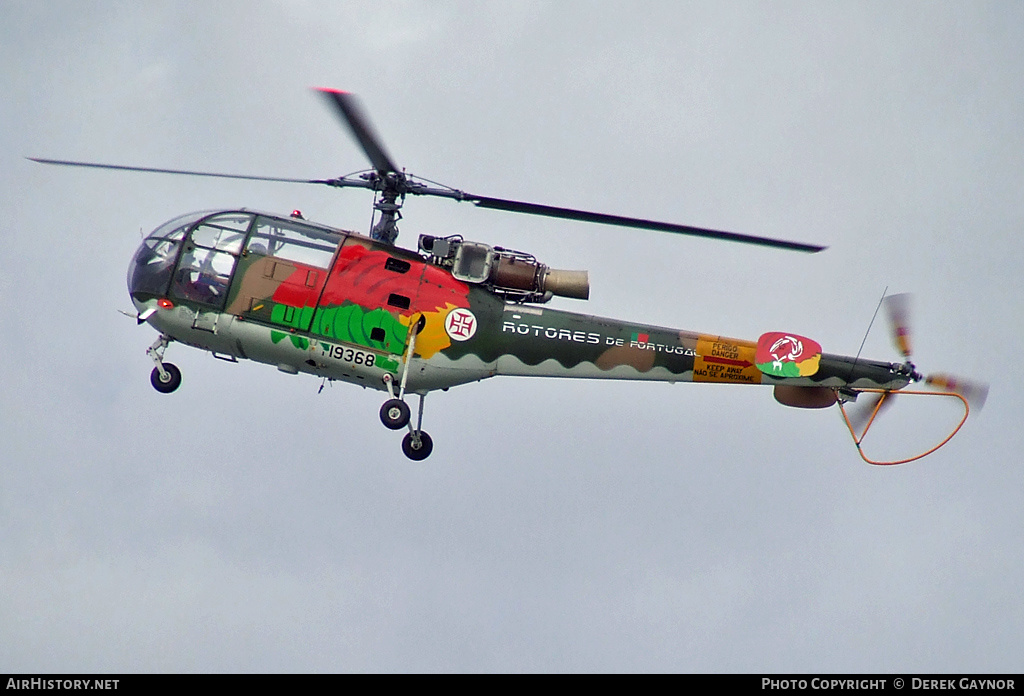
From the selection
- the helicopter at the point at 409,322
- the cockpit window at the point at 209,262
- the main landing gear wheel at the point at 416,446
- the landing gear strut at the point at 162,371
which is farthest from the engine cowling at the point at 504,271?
the landing gear strut at the point at 162,371

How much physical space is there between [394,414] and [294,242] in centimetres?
420

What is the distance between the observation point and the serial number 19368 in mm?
22828

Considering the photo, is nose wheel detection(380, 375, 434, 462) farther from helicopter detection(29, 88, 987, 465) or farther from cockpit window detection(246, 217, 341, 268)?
cockpit window detection(246, 217, 341, 268)

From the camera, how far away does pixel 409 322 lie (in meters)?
23.1

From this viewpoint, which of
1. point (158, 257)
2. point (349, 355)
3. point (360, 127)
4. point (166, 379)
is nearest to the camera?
point (360, 127)

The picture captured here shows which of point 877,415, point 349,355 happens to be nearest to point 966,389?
point 877,415

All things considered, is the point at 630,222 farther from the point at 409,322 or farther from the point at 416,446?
the point at 416,446

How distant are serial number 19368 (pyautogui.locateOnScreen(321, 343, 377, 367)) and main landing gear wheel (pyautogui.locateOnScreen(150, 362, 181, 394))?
365 centimetres

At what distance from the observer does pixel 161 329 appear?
23453 millimetres

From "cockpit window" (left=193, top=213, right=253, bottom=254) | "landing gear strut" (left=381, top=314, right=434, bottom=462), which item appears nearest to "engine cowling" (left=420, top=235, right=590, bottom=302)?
"landing gear strut" (left=381, top=314, right=434, bottom=462)

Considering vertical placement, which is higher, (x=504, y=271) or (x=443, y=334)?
(x=504, y=271)

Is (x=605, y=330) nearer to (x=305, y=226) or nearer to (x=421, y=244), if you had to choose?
(x=421, y=244)
